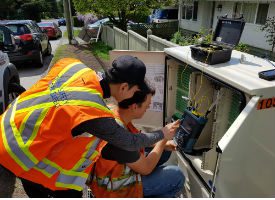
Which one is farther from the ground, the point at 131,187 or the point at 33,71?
the point at 131,187

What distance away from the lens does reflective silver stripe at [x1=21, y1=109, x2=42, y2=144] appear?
1.67 meters

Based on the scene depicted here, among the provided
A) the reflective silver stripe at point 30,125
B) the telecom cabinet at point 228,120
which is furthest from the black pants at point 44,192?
the telecom cabinet at point 228,120

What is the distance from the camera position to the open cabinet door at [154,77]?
10.6 ft

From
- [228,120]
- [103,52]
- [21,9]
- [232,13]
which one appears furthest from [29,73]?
[21,9]

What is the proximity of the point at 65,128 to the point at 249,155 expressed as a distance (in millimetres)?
1297

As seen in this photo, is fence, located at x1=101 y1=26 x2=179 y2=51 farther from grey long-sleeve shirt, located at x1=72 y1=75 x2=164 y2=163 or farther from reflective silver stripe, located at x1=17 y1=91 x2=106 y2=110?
reflective silver stripe, located at x1=17 y1=91 x2=106 y2=110

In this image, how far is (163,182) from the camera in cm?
225

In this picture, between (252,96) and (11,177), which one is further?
(11,177)

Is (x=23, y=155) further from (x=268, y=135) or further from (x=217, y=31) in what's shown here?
(x=217, y=31)

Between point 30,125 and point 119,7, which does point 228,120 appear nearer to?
point 30,125

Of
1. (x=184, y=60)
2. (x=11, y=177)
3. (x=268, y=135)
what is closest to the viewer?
(x=268, y=135)

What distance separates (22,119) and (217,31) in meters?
2.00

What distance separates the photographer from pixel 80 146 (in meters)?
1.76

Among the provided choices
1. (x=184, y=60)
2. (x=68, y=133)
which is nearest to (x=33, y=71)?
(x=184, y=60)
